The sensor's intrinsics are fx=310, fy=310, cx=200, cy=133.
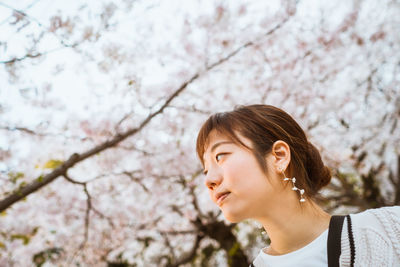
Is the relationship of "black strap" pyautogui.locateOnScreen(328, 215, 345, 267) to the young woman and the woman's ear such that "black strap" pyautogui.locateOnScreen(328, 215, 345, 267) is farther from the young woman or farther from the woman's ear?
the woman's ear

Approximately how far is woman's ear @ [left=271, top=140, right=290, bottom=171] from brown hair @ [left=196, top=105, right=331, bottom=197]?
3 cm

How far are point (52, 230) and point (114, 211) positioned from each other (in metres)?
1.12

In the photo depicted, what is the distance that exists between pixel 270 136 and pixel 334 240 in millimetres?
492

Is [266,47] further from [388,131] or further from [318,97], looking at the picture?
[388,131]

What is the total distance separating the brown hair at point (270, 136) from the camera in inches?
53.7

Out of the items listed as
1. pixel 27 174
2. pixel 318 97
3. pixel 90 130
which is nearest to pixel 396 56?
pixel 318 97

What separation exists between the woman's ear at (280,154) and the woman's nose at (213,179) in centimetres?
24

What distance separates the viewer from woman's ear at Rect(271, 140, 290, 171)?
4.32 feet

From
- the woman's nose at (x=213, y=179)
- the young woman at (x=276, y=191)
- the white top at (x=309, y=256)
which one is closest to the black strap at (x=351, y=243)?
the young woman at (x=276, y=191)

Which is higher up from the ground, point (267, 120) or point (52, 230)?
point (52, 230)

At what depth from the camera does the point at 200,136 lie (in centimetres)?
152

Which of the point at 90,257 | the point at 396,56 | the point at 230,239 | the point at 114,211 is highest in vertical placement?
the point at 396,56

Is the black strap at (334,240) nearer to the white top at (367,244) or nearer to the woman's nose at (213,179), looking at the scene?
the white top at (367,244)

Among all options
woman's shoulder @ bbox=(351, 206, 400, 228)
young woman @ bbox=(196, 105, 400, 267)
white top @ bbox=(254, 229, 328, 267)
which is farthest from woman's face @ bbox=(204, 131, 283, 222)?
woman's shoulder @ bbox=(351, 206, 400, 228)
